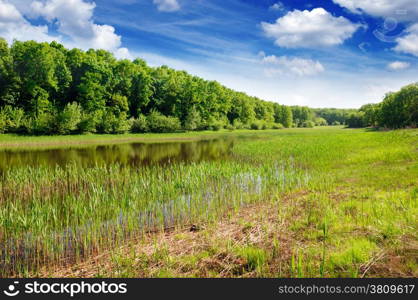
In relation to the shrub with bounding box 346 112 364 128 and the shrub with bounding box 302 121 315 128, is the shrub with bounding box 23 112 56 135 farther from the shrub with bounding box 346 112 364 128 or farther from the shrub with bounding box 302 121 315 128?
the shrub with bounding box 302 121 315 128

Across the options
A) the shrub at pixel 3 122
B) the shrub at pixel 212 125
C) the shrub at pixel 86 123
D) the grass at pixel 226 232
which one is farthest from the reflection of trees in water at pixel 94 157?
the shrub at pixel 212 125

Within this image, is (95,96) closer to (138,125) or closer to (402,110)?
(138,125)

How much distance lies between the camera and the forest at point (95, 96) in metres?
52.8

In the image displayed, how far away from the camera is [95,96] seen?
214 ft

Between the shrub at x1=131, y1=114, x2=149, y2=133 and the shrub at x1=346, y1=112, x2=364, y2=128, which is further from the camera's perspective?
the shrub at x1=346, y1=112, x2=364, y2=128

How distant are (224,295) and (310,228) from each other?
3.88 m

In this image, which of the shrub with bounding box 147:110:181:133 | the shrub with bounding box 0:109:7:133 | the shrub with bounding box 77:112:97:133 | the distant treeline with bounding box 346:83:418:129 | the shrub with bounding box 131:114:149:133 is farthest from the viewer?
the distant treeline with bounding box 346:83:418:129

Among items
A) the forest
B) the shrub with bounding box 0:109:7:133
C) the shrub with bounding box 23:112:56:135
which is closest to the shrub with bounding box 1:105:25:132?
the shrub with bounding box 0:109:7:133

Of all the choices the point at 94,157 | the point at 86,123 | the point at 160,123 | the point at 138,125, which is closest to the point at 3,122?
the point at 86,123

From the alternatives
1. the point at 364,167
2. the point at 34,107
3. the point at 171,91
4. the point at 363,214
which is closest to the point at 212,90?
the point at 171,91

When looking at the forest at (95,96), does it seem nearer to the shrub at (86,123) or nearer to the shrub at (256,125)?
the shrub at (86,123)

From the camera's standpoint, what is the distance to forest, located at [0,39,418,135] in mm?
52750

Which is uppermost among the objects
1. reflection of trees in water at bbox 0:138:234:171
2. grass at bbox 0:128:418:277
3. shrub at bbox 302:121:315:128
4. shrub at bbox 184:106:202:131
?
shrub at bbox 302:121:315:128

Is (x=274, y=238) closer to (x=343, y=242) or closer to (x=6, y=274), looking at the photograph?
(x=343, y=242)
